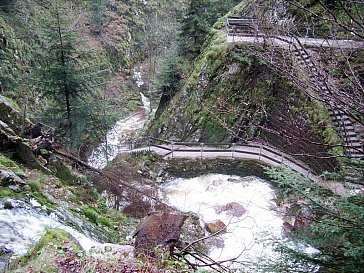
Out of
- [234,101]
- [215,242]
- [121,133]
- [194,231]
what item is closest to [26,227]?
[194,231]

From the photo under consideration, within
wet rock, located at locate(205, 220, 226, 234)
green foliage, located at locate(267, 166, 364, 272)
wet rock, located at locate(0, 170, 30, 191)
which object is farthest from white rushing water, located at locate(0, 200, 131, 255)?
wet rock, located at locate(205, 220, 226, 234)

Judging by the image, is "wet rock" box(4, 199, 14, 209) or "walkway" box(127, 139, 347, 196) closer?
"wet rock" box(4, 199, 14, 209)

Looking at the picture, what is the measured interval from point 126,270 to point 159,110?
18.2 meters

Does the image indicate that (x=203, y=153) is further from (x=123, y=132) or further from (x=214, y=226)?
(x=123, y=132)

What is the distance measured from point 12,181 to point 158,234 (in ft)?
10.4

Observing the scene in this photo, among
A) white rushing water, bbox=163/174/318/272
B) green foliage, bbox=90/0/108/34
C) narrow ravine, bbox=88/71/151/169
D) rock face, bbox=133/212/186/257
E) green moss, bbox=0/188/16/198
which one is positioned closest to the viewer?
rock face, bbox=133/212/186/257

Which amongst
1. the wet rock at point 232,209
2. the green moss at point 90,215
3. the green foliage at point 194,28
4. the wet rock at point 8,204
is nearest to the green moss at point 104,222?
the green moss at point 90,215

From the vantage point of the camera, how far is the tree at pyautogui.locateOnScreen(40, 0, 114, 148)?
11.8 metres

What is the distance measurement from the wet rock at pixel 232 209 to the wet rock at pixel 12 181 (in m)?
7.81

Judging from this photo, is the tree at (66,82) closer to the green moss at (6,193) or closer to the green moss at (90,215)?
the green moss at (90,215)

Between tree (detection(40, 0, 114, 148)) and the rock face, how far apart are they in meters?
8.66

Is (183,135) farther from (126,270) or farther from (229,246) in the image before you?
(126,270)

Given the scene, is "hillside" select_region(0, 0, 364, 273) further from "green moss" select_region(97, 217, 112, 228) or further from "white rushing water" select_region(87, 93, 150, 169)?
"white rushing water" select_region(87, 93, 150, 169)

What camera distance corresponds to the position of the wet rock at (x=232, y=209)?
1176 centimetres
